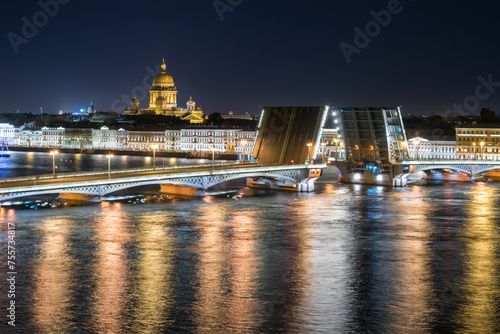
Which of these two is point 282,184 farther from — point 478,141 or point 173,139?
point 173,139

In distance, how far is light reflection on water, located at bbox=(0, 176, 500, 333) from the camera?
1441 cm

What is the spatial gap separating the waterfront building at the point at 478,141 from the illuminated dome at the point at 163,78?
227 ft

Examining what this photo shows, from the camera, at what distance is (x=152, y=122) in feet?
403

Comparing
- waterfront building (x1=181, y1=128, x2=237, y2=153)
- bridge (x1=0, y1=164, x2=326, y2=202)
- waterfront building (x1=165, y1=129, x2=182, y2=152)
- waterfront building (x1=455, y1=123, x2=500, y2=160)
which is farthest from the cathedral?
bridge (x1=0, y1=164, x2=326, y2=202)

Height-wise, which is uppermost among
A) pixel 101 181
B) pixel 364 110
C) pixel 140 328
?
pixel 364 110

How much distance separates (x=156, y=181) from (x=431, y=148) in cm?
4570

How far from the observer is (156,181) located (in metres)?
31.6

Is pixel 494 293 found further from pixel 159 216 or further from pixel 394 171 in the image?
pixel 394 171

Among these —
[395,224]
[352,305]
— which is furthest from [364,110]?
[352,305]

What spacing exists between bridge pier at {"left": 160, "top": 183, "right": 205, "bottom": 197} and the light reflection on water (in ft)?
12.5

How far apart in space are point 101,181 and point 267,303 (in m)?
15.2

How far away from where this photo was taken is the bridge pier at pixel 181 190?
113 feet

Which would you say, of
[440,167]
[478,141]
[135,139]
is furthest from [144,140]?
[440,167]

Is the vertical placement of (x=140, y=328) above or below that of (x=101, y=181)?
below
